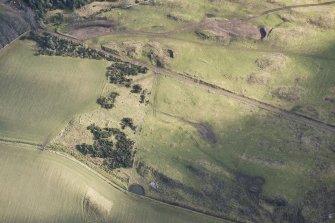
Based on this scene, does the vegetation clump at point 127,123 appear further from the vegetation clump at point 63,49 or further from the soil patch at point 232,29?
the soil patch at point 232,29

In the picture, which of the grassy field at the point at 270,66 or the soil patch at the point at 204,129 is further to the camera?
Result: the grassy field at the point at 270,66

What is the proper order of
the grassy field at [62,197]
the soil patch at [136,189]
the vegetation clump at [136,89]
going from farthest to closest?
the vegetation clump at [136,89]
the soil patch at [136,189]
the grassy field at [62,197]

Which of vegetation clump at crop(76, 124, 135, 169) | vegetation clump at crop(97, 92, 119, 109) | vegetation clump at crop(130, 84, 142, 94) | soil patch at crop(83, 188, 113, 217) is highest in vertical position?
vegetation clump at crop(130, 84, 142, 94)

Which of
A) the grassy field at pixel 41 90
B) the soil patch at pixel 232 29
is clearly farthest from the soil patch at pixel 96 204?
the soil patch at pixel 232 29

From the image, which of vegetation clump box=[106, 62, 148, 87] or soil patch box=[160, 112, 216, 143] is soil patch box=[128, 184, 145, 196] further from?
vegetation clump box=[106, 62, 148, 87]

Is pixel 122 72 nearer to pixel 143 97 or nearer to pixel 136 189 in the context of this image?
pixel 143 97

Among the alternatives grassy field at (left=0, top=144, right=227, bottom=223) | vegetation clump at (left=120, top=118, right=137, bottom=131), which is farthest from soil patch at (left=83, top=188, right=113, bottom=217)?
vegetation clump at (left=120, top=118, right=137, bottom=131)

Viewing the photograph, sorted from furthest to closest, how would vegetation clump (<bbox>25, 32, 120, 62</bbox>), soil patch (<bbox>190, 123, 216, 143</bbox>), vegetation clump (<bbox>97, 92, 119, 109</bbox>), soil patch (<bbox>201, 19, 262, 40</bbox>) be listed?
soil patch (<bbox>201, 19, 262, 40</bbox>) → vegetation clump (<bbox>25, 32, 120, 62</bbox>) → vegetation clump (<bbox>97, 92, 119, 109</bbox>) → soil patch (<bbox>190, 123, 216, 143</bbox>)

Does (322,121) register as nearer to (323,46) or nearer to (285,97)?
(285,97)
